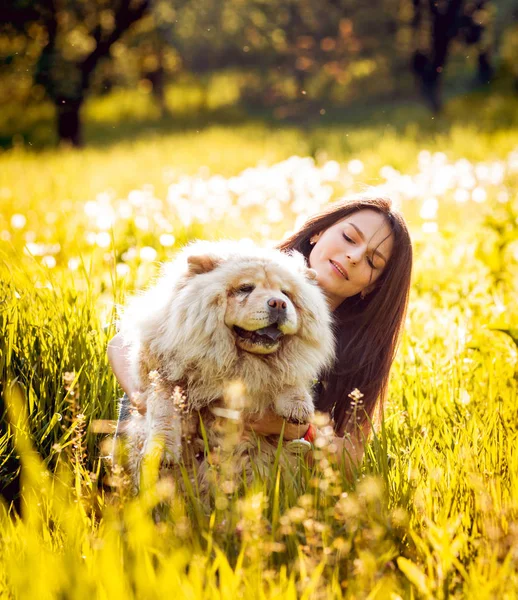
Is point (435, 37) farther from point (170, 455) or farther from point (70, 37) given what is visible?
point (170, 455)

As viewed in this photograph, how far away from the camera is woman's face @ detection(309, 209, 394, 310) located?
3535 mm

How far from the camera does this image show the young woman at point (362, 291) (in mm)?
3451

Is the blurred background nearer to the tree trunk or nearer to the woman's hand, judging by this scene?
the tree trunk

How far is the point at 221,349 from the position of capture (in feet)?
8.30

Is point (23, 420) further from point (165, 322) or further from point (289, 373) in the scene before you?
point (289, 373)

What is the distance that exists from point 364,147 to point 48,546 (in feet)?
41.7

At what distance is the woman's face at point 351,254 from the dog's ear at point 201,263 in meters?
0.95

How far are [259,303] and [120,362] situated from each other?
0.96 meters

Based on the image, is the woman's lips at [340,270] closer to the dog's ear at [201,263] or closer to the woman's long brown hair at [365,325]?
the woman's long brown hair at [365,325]

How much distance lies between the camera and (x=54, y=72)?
1870 centimetres

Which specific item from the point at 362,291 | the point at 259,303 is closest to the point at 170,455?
the point at 259,303

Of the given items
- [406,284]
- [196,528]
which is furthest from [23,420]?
[406,284]

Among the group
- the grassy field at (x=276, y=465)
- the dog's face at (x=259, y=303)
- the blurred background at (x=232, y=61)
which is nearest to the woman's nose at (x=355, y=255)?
the grassy field at (x=276, y=465)

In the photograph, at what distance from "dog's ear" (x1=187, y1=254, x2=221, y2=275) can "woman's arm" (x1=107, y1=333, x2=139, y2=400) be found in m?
0.57
